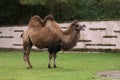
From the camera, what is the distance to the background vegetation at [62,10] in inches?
1156

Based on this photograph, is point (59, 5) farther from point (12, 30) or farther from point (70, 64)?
point (70, 64)

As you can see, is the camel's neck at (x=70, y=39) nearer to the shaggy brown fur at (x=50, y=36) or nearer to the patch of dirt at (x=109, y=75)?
the shaggy brown fur at (x=50, y=36)

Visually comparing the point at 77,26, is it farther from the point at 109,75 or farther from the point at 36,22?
the point at 109,75

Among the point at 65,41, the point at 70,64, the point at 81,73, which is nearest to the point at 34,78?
the point at 81,73

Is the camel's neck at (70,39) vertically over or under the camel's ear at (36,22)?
under

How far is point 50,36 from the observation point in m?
19.3

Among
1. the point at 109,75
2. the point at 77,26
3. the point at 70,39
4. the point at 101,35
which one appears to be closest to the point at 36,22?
the point at 70,39

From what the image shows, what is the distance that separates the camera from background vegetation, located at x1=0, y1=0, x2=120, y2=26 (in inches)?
1156

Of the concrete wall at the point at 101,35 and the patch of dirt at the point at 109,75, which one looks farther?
the concrete wall at the point at 101,35

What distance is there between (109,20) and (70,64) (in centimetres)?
786

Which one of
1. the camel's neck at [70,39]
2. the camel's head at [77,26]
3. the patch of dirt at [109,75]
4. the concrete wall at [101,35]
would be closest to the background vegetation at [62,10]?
the concrete wall at [101,35]

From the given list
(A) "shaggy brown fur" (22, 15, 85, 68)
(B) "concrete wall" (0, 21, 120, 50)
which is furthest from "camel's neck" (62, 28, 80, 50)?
(B) "concrete wall" (0, 21, 120, 50)

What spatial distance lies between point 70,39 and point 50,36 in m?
0.90

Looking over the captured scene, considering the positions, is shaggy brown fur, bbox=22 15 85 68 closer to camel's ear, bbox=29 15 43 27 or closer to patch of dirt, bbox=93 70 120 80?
camel's ear, bbox=29 15 43 27
